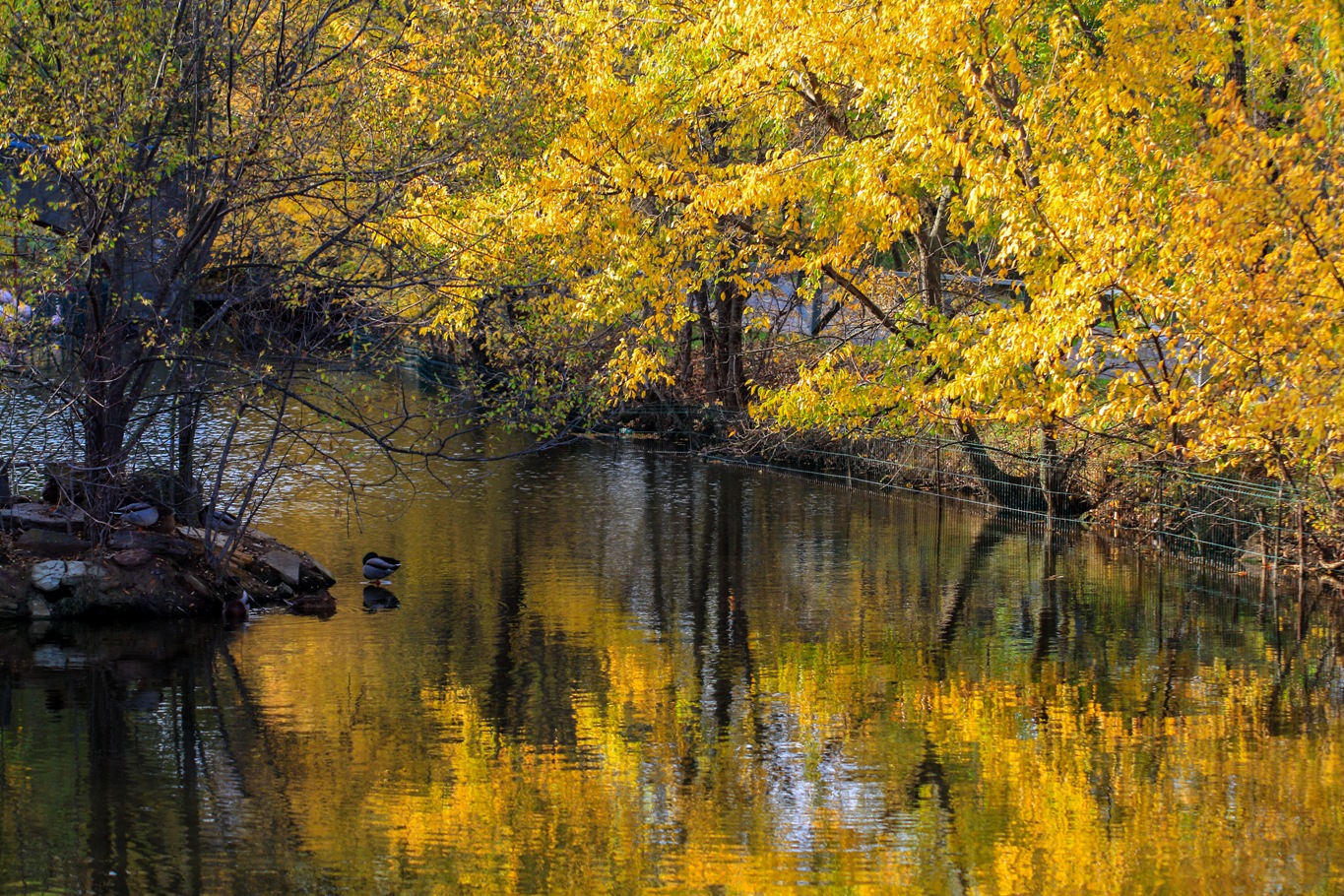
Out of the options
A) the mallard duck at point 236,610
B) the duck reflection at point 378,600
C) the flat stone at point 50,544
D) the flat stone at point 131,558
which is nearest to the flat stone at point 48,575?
the flat stone at point 50,544

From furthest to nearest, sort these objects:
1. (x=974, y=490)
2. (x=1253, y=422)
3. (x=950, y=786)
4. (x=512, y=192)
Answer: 1. (x=974, y=490)
2. (x=512, y=192)
3. (x=1253, y=422)
4. (x=950, y=786)

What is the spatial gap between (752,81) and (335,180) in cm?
628

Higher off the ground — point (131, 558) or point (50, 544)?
point (50, 544)

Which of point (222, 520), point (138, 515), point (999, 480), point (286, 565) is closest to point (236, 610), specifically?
point (286, 565)

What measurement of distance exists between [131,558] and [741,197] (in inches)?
328

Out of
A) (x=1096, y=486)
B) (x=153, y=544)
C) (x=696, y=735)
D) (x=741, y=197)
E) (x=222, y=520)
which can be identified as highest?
(x=741, y=197)

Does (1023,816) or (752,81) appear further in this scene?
(752,81)

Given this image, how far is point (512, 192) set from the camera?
60.5 feet

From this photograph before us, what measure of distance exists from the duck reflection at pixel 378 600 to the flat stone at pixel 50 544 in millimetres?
2645

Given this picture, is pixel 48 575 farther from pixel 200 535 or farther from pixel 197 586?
pixel 200 535

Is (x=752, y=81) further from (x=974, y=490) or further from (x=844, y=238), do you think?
(x=974, y=490)

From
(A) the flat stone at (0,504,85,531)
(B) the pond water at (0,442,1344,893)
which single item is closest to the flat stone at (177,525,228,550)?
(A) the flat stone at (0,504,85,531)

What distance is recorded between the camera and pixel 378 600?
45.8 ft

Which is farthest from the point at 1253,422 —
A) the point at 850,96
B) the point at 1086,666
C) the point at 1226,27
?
the point at 850,96
